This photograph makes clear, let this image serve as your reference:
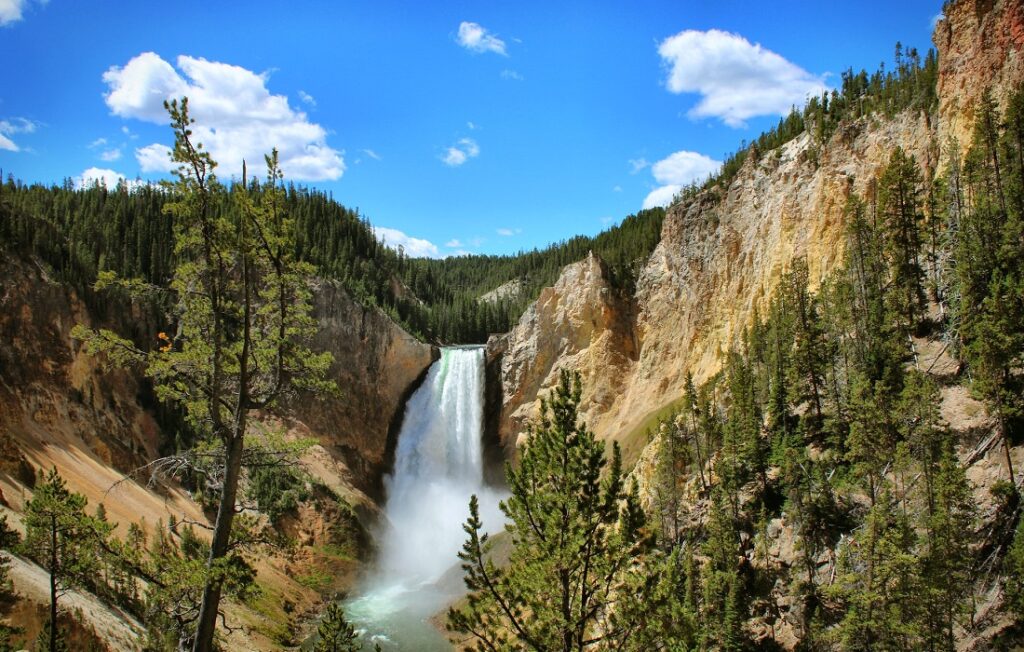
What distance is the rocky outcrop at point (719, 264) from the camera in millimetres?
36125

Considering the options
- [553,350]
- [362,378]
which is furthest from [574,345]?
[362,378]

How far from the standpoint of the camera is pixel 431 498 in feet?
193

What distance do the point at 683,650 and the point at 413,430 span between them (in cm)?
5239

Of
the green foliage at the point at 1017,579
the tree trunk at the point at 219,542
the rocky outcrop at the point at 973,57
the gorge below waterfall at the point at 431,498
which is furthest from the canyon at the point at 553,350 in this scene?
the tree trunk at the point at 219,542

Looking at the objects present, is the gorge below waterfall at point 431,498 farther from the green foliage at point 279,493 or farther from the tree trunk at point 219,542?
the tree trunk at point 219,542

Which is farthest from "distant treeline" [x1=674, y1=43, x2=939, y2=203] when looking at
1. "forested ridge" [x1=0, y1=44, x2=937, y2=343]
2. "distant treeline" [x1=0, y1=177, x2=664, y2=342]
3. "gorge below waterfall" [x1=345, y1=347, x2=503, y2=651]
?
"gorge below waterfall" [x1=345, y1=347, x2=503, y2=651]

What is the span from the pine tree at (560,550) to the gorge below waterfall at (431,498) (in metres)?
28.9

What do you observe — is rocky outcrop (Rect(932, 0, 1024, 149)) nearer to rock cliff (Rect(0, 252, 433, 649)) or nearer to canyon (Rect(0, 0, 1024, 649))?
canyon (Rect(0, 0, 1024, 649))

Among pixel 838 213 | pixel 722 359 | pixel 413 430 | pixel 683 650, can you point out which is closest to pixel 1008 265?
pixel 838 213

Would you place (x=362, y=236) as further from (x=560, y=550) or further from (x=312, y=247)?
(x=560, y=550)

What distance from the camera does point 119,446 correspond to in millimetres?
42438

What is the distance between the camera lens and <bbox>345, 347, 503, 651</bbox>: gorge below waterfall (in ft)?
139

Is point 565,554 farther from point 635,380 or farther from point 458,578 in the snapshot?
point 635,380

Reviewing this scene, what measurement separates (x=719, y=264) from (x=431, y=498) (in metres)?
33.2
